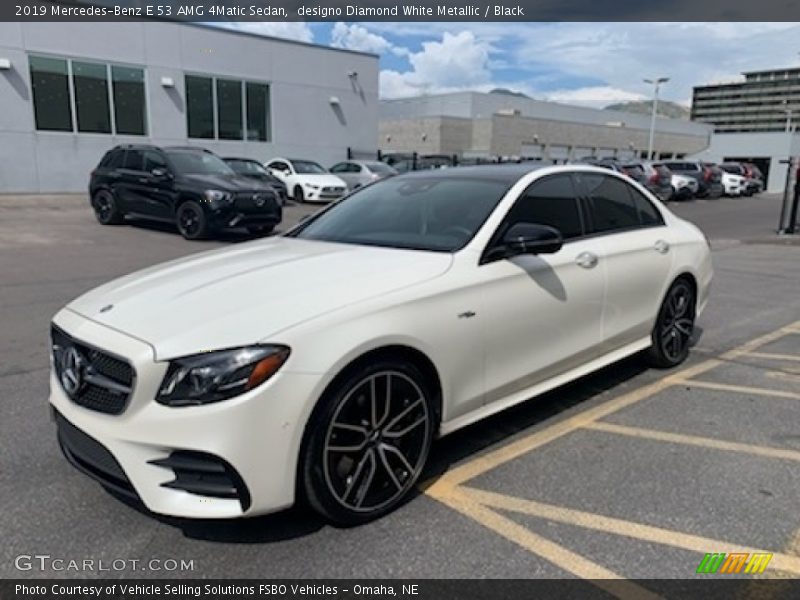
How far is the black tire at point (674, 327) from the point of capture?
500cm

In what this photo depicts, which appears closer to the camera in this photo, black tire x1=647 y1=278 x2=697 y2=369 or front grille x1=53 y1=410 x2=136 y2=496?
front grille x1=53 y1=410 x2=136 y2=496

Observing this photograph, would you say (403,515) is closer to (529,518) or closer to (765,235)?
(529,518)

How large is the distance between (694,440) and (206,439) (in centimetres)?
290

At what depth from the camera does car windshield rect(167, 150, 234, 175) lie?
1308 centimetres

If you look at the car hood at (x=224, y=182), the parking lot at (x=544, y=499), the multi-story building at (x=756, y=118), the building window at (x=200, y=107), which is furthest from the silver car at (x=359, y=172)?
the multi-story building at (x=756, y=118)

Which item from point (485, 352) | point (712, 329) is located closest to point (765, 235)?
point (712, 329)

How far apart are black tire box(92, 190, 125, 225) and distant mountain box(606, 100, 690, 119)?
79102 mm

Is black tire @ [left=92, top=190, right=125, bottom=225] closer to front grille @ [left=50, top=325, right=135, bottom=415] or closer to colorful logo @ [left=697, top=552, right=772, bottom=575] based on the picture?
front grille @ [left=50, top=325, right=135, bottom=415]

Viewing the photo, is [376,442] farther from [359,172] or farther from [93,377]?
[359,172]

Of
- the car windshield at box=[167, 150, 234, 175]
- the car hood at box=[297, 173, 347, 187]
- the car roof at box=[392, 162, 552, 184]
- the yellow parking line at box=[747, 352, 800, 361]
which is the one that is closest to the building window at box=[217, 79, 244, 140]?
the car hood at box=[297, 173, 347, 187]

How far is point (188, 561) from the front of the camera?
2.66 m

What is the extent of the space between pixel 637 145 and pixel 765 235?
5514cm

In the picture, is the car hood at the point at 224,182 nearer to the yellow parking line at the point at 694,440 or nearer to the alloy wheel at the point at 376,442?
the yellow parking line at the point at 694,440

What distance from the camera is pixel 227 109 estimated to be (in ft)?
84.4
